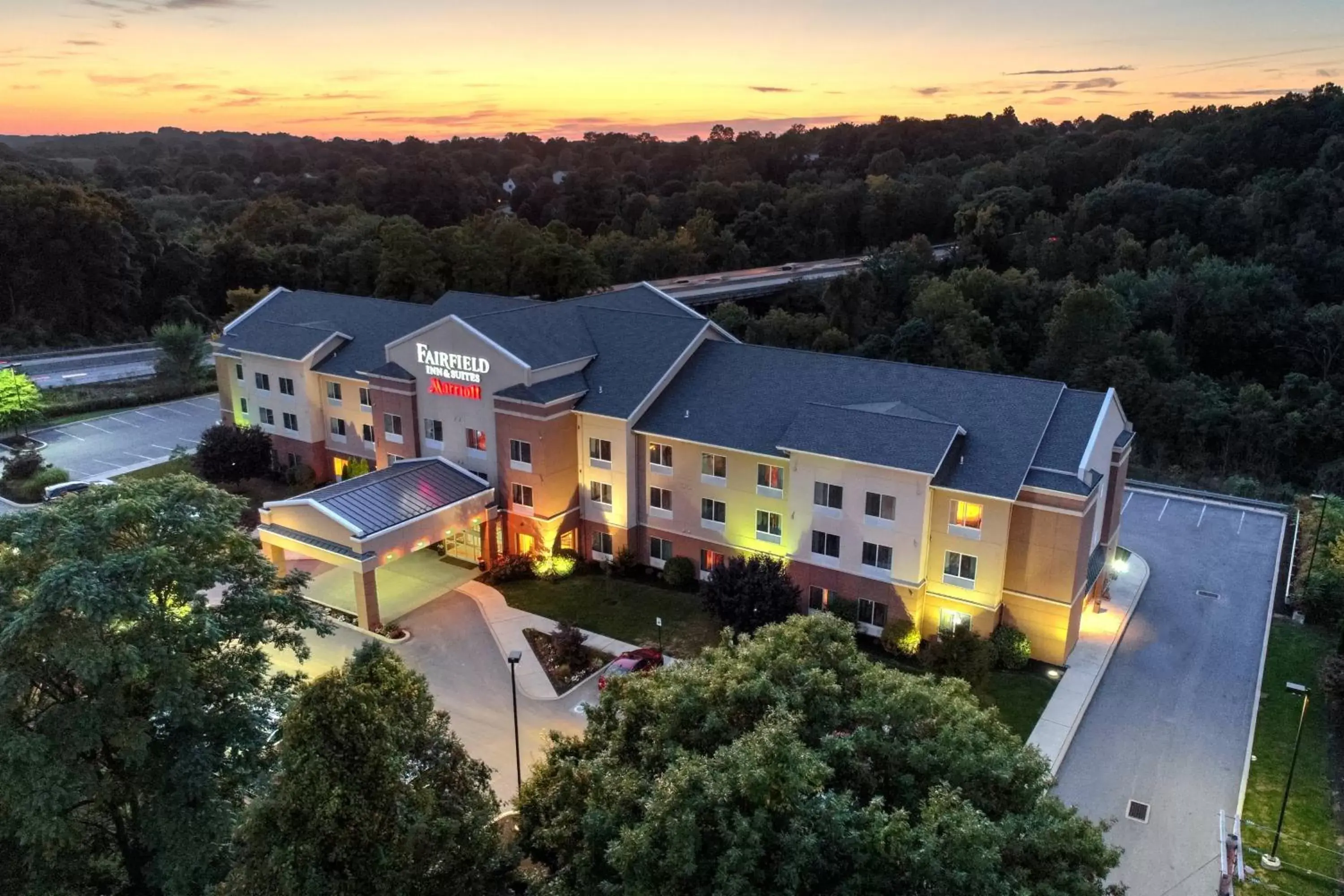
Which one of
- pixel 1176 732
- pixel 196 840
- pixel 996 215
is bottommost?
pixel 1176 732

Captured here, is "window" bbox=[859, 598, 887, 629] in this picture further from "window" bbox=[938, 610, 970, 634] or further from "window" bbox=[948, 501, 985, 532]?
"window" bbox=[948, 501, 985, 532]

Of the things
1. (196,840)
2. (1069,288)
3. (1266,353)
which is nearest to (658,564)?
(196,840)

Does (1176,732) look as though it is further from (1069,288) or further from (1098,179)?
(1098,179)

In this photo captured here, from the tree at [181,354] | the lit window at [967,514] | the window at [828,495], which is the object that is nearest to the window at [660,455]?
the window at [828,495]

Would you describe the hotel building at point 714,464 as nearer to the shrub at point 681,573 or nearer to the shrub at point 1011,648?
the shrub at point 681,573

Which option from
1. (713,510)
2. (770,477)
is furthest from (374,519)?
(770,477)

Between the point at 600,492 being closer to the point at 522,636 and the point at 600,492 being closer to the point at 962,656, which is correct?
the point at 522,636
